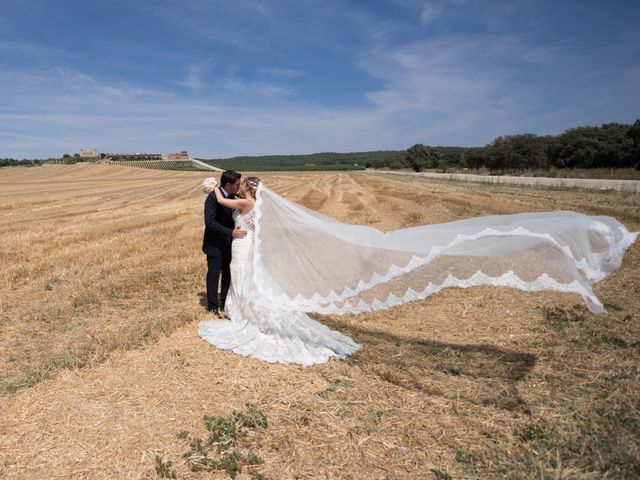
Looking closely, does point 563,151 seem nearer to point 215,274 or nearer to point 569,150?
point 569,150

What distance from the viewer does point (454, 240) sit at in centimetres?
604

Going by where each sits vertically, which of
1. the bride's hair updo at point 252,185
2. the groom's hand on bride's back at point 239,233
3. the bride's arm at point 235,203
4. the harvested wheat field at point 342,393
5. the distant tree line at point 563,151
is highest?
the distant tree line at point 563,151

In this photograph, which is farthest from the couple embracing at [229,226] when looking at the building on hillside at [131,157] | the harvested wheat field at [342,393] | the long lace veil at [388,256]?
the building on hillside at [131,157]

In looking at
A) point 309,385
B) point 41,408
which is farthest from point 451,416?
point 41,408

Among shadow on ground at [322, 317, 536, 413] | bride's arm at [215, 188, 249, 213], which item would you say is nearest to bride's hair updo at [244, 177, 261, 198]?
bride's arm at [215, 188, 249, 213]

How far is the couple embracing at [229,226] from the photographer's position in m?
6.45

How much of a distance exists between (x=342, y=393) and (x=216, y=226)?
3357 millimetres

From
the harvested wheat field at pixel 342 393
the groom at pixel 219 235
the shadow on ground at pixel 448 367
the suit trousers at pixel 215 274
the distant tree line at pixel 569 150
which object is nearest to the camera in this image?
the harvested wheat field at pixel 342 393

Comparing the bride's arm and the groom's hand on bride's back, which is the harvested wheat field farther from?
the bride's arm

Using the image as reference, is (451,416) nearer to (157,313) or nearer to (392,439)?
(392,439)

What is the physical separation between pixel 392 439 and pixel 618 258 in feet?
24.0

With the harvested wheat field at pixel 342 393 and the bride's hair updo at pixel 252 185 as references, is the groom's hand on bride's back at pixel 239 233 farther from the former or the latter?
the harvested wheat field at pixel 342 393

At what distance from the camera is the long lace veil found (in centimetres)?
593

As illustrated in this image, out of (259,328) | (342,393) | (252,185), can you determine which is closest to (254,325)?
(259,328)
